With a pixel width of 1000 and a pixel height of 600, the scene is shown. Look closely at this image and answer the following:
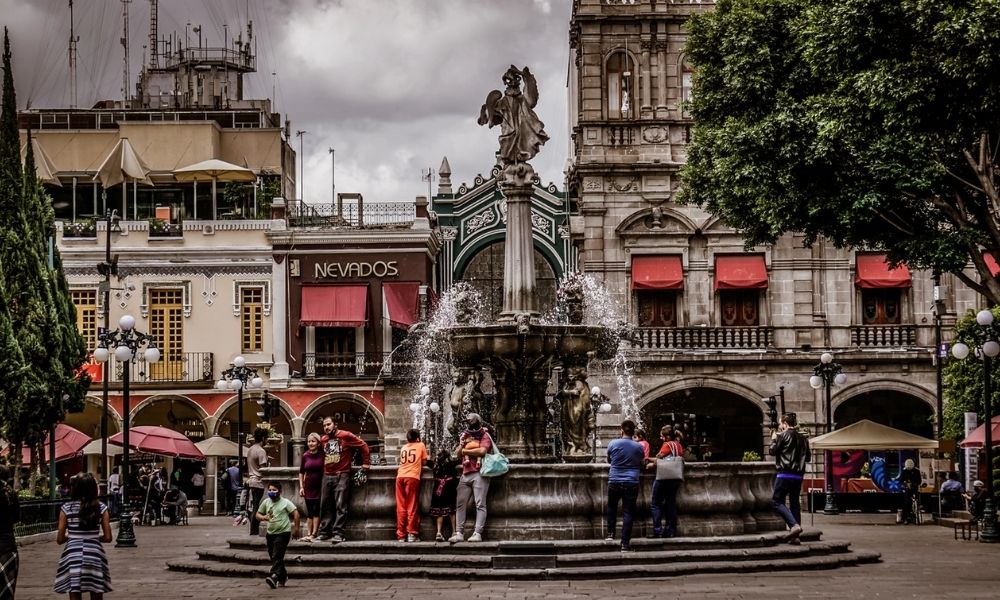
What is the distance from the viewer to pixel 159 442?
35.1 m

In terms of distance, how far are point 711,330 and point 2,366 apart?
61.7ft

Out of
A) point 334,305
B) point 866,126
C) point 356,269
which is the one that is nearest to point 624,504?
point 866,126

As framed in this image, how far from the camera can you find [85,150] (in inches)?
1941

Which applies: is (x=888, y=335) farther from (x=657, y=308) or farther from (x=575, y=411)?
(x=575, y=411)

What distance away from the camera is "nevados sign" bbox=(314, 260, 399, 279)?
44594 mm

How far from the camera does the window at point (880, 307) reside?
41844 mm

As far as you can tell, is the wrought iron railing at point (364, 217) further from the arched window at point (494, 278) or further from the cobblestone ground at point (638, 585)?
the cobblestone ground at point (638, 585)

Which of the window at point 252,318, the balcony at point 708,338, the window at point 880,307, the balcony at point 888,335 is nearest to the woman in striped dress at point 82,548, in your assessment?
the balcony at point 708,338

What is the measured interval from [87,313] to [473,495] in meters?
28.0

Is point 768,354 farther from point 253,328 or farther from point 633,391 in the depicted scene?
point 253,328

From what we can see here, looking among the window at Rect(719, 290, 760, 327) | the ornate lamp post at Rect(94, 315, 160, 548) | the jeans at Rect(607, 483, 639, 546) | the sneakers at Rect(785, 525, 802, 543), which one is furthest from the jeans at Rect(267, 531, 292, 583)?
the window at Rect(719, 290, 760, 327)

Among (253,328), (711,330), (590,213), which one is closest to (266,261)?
(253,328)

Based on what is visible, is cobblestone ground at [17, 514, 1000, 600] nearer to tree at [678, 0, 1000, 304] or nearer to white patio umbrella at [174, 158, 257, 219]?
tree at [678, 0, 1000, 304]

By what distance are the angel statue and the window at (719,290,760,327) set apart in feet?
64.2
